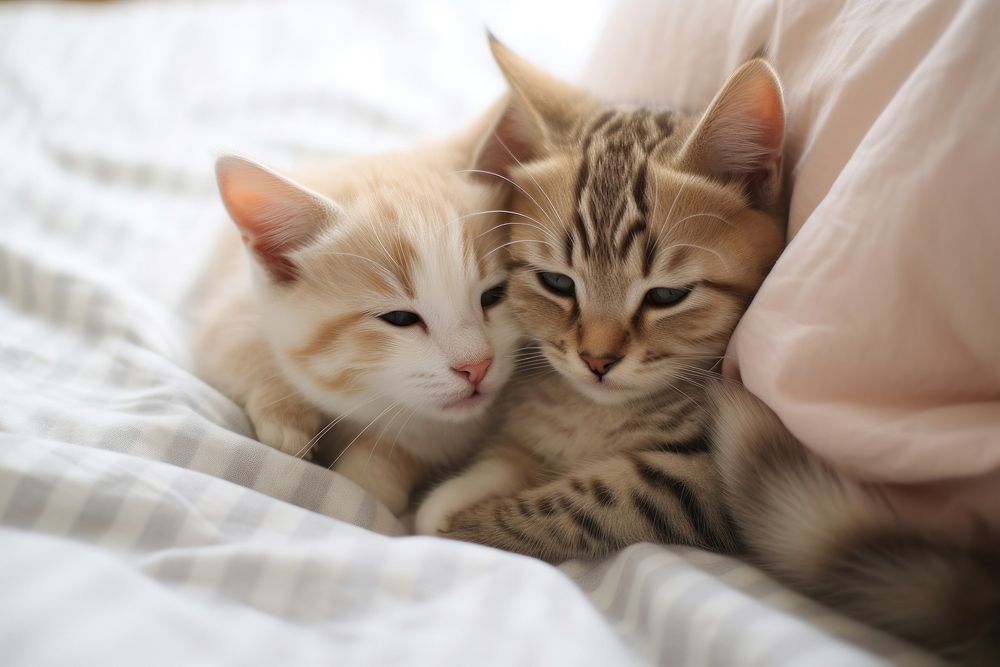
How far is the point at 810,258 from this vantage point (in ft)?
2.64

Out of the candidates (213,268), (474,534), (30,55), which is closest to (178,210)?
(213,268)

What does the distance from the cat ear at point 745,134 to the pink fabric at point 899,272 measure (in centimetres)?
5

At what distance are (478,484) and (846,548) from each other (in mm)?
539

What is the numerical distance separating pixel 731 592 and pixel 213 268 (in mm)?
1196

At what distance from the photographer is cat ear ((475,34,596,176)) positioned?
113 centimetres

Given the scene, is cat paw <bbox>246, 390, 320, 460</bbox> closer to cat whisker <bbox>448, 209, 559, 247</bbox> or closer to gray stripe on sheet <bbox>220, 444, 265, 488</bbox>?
gray stripe on sheet <bbox>220, 444, 265, 488</bbox>

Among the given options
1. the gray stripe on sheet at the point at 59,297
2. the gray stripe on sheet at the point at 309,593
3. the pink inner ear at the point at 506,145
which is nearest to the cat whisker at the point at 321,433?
the gray stripe on sheet at the point at 309,593

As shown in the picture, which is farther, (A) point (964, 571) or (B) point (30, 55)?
(B) point (30, 55)

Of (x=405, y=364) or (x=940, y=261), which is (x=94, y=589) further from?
(x=940, y=261)

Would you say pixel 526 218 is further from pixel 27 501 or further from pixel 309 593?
pixel 27 501

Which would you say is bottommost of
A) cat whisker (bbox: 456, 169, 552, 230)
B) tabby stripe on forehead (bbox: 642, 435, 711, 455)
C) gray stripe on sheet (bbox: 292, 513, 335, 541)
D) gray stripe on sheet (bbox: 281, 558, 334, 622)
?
gray stripe on sheet (bbox: 292, 513, 335, 541)

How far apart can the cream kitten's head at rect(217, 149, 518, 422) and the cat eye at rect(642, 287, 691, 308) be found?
226 millimetres

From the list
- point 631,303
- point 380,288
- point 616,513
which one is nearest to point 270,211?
point 380,288

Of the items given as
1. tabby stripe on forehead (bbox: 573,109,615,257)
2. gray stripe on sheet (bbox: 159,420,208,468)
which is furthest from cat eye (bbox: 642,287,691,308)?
gray stripe on sheet (bbox: 159,420,208,468)
